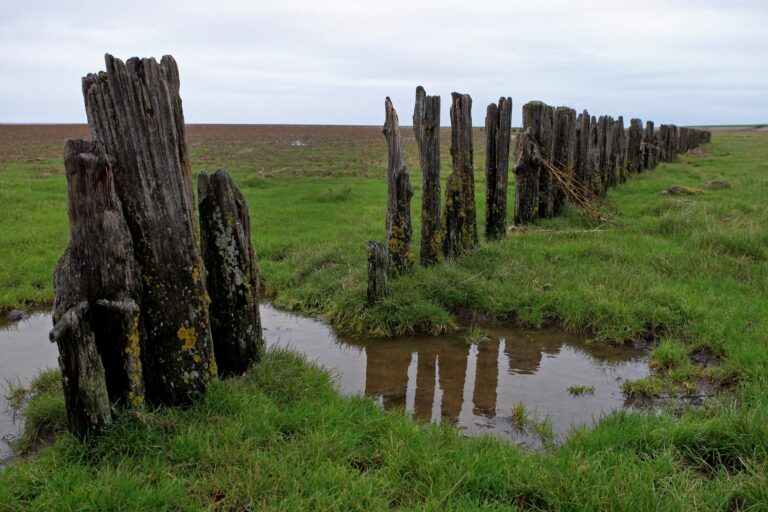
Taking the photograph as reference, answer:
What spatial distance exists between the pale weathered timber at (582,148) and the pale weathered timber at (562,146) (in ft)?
2.90

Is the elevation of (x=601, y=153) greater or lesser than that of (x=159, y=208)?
greater

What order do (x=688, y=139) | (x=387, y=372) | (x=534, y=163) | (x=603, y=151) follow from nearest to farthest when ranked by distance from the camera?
(x=387, y=372) < (x=534, y=163) < (x=603, y=151) < (x=688, y=139)

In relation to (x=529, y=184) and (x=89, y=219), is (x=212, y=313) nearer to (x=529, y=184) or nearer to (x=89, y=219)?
(x=89, y=219)

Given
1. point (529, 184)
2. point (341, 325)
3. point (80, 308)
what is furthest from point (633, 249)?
point (80, 308)

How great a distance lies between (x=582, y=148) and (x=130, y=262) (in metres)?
11.1

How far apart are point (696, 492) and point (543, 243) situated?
6.16m

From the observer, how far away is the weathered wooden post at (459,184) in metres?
8.22

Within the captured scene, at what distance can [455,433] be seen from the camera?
4.29 m

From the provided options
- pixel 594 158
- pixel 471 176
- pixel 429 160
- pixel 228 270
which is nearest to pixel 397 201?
pixel 429 160

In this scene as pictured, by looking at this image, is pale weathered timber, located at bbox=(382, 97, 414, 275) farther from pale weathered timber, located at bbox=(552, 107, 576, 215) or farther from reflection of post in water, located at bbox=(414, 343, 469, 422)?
pale weathered timber, located at bbox=(552, 107, 576, 215)

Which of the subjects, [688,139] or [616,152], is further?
[688,139]

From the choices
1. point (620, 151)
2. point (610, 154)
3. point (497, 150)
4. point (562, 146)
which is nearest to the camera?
point (497, 150)

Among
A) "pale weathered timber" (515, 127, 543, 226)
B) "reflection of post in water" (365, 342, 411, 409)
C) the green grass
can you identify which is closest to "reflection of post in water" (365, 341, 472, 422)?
"reflection of post in water" (365, 342, 411, 409)

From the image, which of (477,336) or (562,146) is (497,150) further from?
(477,336)
